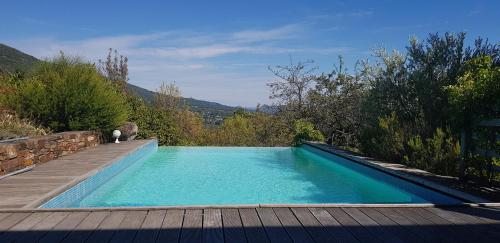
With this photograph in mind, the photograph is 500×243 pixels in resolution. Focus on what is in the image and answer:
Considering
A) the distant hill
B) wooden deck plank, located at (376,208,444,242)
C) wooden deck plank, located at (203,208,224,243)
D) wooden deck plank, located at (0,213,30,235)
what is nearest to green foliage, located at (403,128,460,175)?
wooden deck plank, located at (376,208,444,242)

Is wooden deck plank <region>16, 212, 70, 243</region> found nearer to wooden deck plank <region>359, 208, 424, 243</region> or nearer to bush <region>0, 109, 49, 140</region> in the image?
wooden deck plank <region>359, 208, 424, 243</region>

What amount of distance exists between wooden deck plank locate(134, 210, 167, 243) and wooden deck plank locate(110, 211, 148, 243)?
0.04m

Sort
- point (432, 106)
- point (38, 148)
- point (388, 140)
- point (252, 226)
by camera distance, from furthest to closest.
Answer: point (432, 106) < point (388, 140) < point (38, 148) < point (252, 226)

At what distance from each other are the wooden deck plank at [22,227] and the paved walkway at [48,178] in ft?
1.29

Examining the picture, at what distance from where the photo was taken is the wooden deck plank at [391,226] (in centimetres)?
330

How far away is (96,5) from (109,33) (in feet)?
11.8

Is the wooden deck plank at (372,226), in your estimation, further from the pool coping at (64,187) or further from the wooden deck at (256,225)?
the pool coping at (64,187)

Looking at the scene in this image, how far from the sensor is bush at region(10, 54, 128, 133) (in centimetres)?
930

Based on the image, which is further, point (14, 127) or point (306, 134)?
point (306, 134)

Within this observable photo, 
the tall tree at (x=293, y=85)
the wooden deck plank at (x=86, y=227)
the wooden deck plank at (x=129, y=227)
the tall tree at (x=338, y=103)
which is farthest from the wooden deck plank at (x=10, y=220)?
the tall tree at (x=293, y=85)

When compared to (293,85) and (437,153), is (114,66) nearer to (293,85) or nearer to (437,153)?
(293,85)

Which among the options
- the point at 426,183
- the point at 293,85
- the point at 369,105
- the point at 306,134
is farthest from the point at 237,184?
the point at 293,85

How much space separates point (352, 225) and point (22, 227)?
9.40 feet

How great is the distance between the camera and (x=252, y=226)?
3.54 metres
